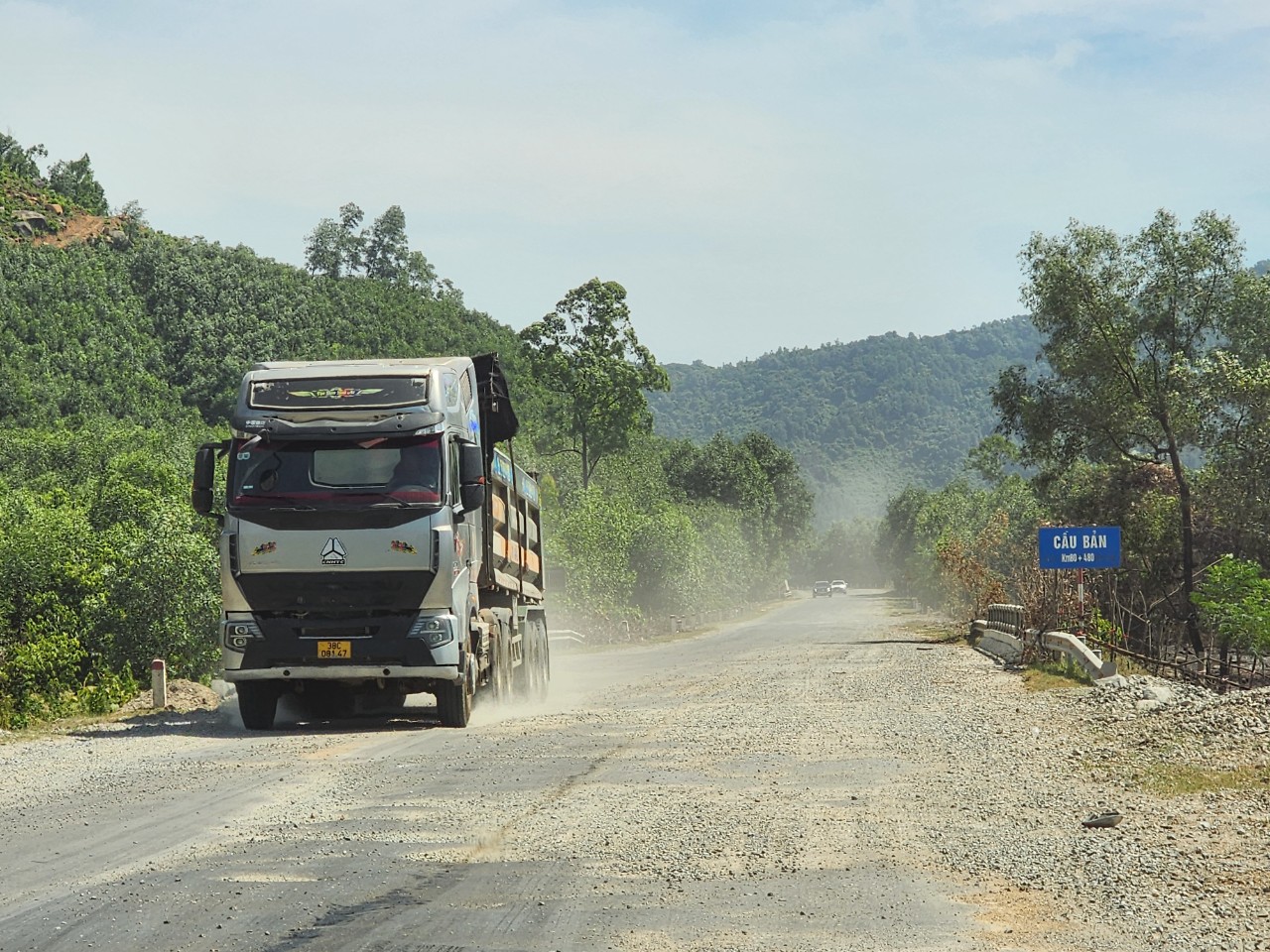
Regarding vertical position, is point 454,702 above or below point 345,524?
below

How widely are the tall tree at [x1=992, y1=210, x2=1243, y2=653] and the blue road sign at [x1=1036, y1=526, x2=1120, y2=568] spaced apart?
37.5 ft

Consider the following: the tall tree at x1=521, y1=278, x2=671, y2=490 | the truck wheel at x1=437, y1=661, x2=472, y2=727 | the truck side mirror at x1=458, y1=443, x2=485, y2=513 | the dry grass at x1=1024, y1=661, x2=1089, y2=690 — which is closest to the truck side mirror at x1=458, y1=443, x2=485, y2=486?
the truck side mirror at x1=458, y1=443, x2=485, y2=513

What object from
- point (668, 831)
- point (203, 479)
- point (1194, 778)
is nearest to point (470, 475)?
point (203, 479)

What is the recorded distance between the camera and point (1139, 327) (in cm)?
4122

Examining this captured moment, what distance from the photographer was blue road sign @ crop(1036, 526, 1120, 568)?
Answer: 29016 mm

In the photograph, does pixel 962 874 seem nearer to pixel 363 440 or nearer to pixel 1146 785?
pixel 1146 785

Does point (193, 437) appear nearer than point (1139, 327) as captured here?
No

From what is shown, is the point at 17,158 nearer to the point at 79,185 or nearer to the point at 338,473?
the point at 79,185

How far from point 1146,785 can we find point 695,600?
Result: 66806 mm

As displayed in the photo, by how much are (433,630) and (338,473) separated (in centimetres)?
204

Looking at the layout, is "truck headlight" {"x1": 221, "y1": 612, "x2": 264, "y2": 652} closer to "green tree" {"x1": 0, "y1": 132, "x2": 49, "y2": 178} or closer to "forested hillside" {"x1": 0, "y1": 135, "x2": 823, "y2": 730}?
"forested hillside" {"x1": 0, "y1": 135, "x2": 823, "y2": 730}

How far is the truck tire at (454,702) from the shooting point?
54.6 feet

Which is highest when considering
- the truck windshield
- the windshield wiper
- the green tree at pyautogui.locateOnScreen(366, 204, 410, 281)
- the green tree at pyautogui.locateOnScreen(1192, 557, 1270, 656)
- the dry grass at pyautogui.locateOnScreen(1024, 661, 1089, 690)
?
the green tree at pyautogui.locateOnScreen(366, 204, 410, 281)

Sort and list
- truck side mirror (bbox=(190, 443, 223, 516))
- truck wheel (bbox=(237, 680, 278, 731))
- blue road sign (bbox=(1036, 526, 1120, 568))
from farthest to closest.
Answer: blue road sign (bbox=(1036, 526, 1120, 568)) < truck wheel (bbox=(237, 680, 278, 731)) < truck side mirror (bbox=(190, 443, 223, 516))
